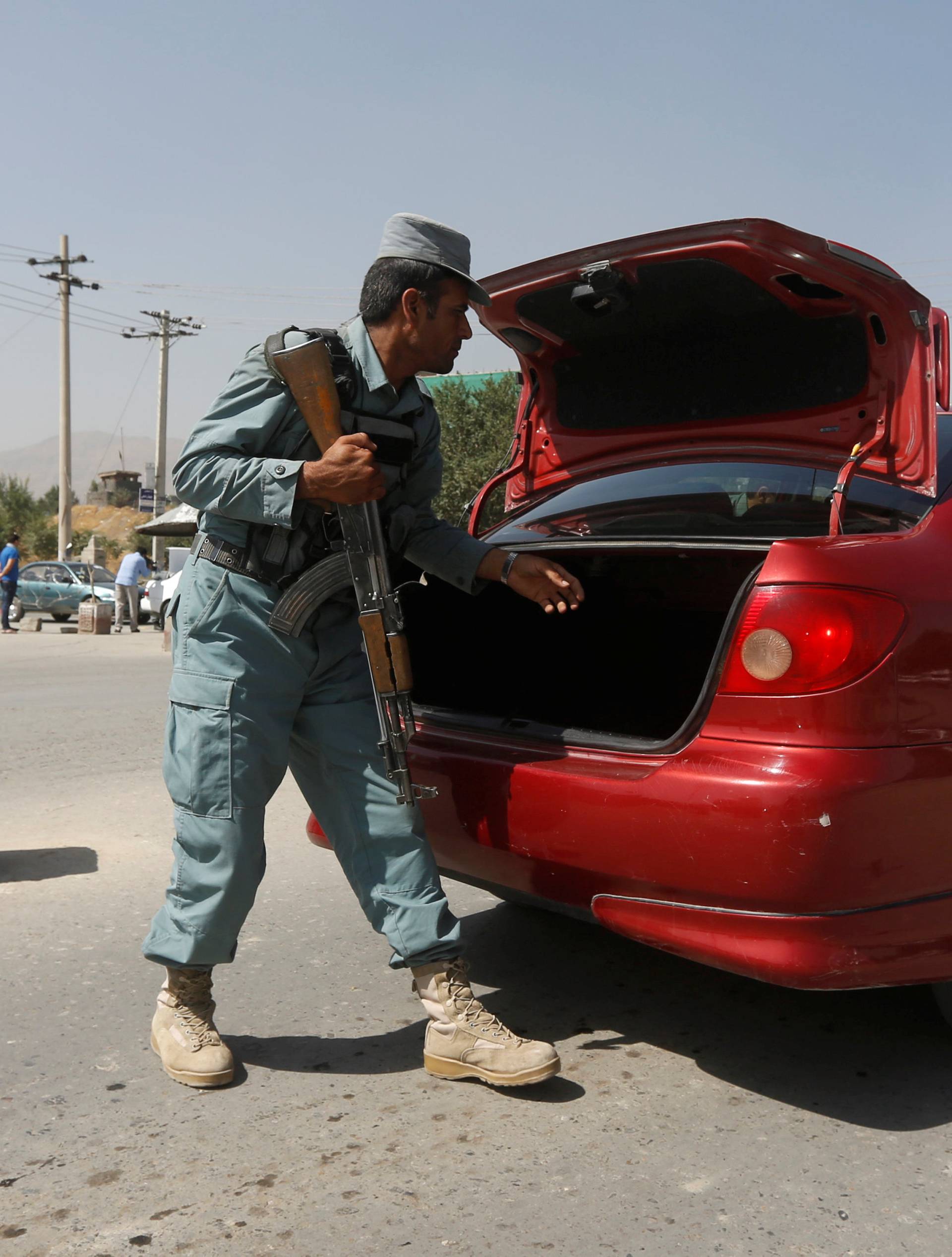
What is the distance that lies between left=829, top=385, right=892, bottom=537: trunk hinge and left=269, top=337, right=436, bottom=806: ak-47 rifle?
1019mm

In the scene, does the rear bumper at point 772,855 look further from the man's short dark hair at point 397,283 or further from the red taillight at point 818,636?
the man's short dark hair at point 397,283

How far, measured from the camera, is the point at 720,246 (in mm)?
3068

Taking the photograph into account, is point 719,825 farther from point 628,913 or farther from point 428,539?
point 428,539

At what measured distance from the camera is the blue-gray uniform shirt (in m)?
2.62

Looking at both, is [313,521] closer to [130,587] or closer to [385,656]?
[385,656]

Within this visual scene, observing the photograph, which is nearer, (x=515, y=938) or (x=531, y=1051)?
(x=531, y=1051)

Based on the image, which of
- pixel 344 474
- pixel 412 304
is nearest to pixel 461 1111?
pixel 344 474

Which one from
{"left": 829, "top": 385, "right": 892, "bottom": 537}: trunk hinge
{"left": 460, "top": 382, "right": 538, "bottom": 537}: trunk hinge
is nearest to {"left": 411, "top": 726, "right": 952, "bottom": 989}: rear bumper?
{"left": 829, "top": 385, "right": 892, "bottom": 537}: trunk hinge

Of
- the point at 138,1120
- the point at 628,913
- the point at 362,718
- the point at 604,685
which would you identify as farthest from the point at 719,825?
the point at 604,685

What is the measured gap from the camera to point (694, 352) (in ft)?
12.5

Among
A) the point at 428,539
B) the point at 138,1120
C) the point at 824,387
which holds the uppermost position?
the point at 824,387

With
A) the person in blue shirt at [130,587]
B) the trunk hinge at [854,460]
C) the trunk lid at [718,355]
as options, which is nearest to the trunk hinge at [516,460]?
the trunk lid at [718,355]

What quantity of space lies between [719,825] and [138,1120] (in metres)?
1.35

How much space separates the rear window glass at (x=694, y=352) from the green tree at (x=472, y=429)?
3169 cm
